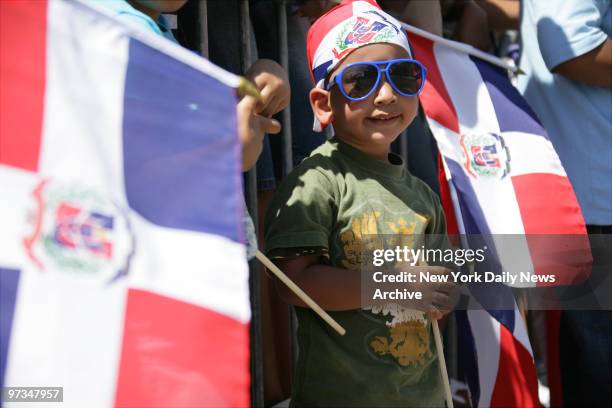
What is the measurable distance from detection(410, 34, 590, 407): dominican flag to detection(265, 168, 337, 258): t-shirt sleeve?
0.68 meters

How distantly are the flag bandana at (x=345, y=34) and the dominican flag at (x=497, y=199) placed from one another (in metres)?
0.51

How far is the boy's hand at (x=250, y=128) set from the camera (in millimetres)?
1588

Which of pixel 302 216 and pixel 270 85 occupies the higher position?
pixel 270 85

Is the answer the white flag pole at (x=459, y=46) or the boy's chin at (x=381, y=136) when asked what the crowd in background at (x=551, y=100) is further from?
the boy's chin at (x=381, y=136)

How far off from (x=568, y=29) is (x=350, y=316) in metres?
1.42

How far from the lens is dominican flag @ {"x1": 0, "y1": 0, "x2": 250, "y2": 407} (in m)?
1.33

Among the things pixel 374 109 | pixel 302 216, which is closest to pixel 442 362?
pixel 302 216

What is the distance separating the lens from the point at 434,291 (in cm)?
213

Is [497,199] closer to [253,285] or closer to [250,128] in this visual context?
[253,285]

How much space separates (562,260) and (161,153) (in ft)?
5.80

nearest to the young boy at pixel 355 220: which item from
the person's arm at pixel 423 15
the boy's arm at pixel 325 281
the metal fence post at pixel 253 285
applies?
the boy's arm at pixel 325 281

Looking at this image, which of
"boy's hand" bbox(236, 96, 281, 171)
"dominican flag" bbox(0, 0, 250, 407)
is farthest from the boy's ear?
"dominican flag" bbox(0, 0, 250, 407)

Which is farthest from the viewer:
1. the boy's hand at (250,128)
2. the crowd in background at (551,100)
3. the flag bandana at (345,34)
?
the crowd in background at (551,100)

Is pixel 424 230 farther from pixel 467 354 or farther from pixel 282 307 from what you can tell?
pixel 282 307
